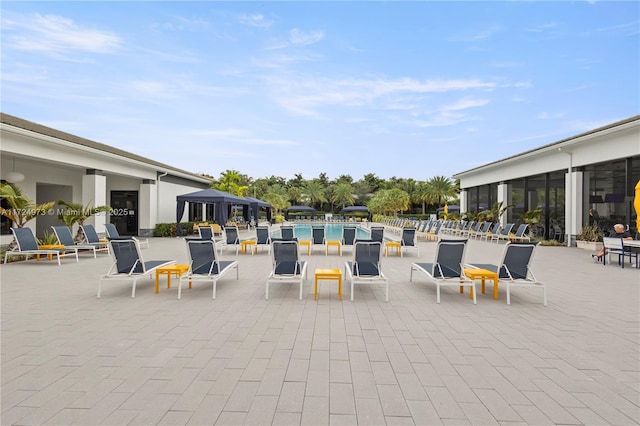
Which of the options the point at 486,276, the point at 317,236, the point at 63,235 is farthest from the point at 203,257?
the point at 63,235

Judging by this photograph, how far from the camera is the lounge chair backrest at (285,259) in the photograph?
6.14 meters

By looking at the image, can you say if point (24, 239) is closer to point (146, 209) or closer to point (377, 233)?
point (146, 209)

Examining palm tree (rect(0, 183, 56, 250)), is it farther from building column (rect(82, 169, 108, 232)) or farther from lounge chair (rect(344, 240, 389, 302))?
lounge chair (rect(344, 240, 389, 302))

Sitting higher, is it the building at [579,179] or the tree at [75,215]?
the building at [579,179]

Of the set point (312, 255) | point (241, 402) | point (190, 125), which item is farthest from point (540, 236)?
point (190, 125)

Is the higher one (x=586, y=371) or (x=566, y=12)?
(x=566, y=12)

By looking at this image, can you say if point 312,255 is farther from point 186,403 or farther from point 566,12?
point 566,12

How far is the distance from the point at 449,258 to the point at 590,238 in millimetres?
12343

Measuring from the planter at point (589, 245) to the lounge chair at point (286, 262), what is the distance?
1359 centimetres

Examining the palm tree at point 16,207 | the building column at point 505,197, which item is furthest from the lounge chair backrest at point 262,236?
the building column at point 505,197

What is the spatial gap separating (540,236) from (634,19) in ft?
35.3

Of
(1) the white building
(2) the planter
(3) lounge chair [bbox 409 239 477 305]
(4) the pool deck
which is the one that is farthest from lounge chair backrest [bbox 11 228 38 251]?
(2) the planter

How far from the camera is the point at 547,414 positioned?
2451 millimetres

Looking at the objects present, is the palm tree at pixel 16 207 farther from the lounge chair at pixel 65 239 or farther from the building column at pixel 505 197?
the building column at pixel 505 197
